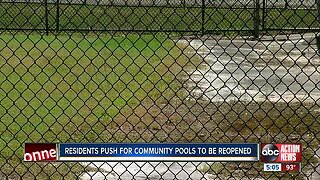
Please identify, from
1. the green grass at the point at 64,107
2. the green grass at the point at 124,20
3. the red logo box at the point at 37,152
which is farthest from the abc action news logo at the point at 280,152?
the green grass at the point at 124,20

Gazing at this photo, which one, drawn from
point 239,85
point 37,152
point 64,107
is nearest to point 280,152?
point 37,152

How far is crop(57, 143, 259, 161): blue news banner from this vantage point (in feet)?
15.3

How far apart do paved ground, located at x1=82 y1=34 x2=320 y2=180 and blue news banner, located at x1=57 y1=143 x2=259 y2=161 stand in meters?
1.10

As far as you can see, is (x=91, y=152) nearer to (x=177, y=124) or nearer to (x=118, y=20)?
(x=177, y=124)

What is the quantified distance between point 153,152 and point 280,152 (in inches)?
34.1

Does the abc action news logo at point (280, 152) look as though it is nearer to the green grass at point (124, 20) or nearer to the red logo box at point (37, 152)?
the red logo box at point (37, 152)

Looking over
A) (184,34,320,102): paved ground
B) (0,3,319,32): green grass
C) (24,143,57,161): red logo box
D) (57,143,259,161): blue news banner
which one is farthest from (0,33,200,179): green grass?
(0,3,319,32): green grass

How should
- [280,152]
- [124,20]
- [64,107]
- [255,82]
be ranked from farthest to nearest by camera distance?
[124,20]
[255,82]
[64,107]
[280,152]

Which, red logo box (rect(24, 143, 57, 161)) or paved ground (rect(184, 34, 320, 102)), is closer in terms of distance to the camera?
red logo box (rect(24, 143, 57, 161))

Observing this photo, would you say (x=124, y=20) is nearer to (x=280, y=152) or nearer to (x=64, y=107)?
(x=64, y=107)

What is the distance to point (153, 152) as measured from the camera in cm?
468

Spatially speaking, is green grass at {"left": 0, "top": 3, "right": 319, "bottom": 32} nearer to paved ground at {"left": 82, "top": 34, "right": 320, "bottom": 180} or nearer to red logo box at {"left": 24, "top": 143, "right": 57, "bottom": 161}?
paved ground at {"left": 82, "top": 34, "right": 320, "bottom": 180}

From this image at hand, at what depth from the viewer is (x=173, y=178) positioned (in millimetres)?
5840

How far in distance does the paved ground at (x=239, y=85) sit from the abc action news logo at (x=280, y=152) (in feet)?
3.65
